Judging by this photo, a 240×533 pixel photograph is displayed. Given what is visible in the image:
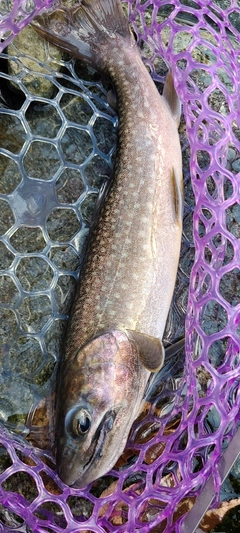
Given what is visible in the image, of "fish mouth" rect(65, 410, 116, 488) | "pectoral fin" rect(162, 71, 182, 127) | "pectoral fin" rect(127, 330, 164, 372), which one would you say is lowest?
"fish mouth" rect(65, 410, 116, 488)

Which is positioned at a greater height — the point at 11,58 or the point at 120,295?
the point at 11,58

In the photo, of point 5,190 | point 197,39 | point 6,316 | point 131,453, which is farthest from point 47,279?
point 197,39

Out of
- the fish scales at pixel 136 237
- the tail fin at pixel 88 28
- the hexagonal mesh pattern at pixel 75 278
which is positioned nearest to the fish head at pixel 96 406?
the fish scales at pixel 136 237

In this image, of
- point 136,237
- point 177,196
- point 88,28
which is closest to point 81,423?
point 136,237

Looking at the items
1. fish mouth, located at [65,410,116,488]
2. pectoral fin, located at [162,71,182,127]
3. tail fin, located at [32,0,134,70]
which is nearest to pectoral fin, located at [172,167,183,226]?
pectoral fin, located at [162,71,182,127]

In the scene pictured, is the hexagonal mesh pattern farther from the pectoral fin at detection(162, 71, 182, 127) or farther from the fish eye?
the fish eye

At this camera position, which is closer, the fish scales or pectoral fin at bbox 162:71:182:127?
the fish scales

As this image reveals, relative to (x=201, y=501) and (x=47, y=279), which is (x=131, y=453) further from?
(x=47, y=279)

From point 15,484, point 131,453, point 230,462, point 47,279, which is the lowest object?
point 15,484
